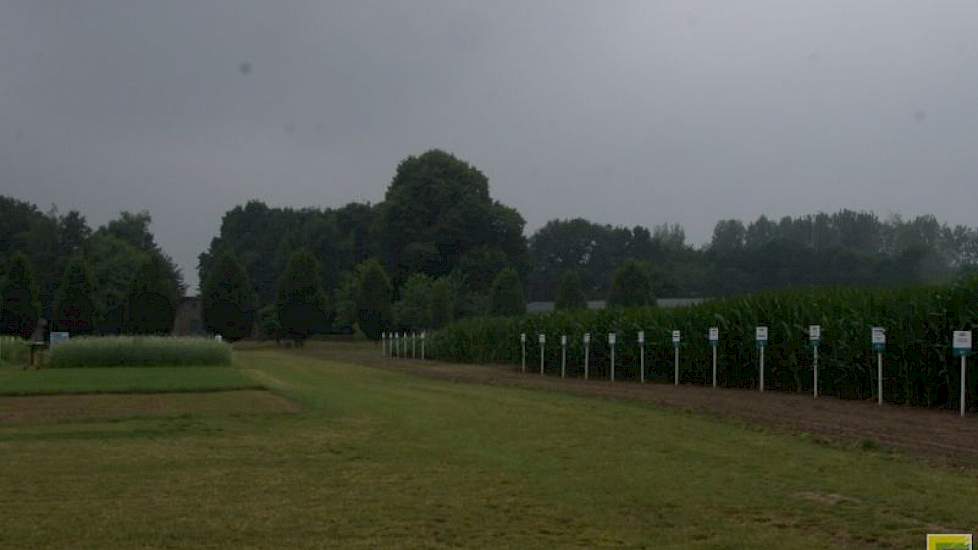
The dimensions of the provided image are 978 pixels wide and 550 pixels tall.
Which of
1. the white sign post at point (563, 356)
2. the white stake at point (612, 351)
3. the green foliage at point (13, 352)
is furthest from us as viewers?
the white sign post at point (563, 356)

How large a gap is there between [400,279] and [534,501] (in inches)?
3659

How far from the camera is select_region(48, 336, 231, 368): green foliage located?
3578 centimetres

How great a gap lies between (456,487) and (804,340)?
20088 millimetres

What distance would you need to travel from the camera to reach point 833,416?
20.7 metres

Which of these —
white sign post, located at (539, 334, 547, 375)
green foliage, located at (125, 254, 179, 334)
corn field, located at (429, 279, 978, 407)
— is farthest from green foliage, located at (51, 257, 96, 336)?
corn field, located at (429, 279, 978, 407)

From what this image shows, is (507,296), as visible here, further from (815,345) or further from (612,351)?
(815,345)

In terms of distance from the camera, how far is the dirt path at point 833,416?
15.5 meters

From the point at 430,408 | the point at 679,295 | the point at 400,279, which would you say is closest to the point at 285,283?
the point at 400,279

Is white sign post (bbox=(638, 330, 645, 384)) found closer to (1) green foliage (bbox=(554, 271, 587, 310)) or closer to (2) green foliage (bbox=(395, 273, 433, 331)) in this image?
(1) green foliage (bbox=(554, 271, 587, 310))

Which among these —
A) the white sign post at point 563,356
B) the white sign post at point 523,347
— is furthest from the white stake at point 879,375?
the white sign post at point 523,347

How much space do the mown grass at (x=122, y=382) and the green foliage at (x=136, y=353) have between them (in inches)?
233

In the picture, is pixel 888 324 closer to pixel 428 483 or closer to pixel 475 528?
pixel 428 483

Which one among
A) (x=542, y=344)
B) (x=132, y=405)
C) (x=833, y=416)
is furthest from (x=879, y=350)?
(x=542, y=344)

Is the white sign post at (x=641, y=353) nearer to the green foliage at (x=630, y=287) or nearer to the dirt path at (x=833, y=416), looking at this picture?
the dirt path at (x=833, y=416)
